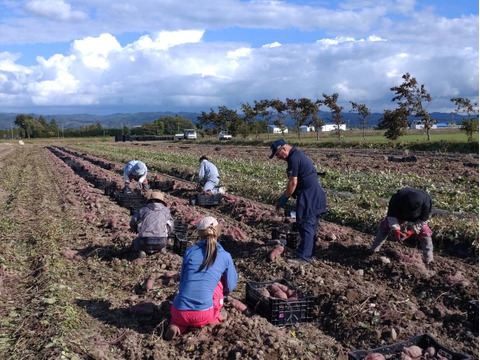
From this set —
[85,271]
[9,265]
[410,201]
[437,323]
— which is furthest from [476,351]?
[9,265]

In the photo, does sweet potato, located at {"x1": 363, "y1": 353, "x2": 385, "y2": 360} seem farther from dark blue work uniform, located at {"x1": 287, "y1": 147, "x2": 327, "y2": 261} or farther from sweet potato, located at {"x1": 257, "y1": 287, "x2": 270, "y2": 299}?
dark blue work uniform, located at {"x1": 287, "y1": 147, "x2": 327, "y2": 261}

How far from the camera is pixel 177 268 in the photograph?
24.4ft

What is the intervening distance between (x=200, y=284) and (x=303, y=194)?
2838 mm

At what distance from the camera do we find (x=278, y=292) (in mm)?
5820

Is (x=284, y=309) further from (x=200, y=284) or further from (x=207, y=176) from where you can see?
(x=207, y=176)

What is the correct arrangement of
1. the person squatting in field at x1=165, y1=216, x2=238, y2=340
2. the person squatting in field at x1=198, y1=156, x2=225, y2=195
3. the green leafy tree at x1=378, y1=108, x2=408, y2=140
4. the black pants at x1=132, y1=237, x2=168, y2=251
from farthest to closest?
1. the green leafy tree at x1=378, y1=108, x2=408, y2=140
2. the person squatting in field at x1=198, y1=156, x2=225, y2=195
3. the black pants at x1=132, y1=237, x2=168, y2=251
4. the person squatting in field at x1=165, y1=216, x2=238, y2=340

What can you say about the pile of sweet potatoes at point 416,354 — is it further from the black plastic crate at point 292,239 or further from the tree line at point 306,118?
the tree line at point 306,118

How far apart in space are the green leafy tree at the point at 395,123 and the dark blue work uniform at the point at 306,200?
1226 inches

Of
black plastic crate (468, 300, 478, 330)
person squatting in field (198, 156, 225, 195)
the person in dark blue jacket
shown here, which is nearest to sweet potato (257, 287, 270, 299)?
the person in dark blue jacket

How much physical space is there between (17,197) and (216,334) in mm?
11474

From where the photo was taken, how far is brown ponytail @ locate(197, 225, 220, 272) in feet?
16.7

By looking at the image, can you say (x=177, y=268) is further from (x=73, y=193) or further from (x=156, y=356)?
(x=73, y=193)

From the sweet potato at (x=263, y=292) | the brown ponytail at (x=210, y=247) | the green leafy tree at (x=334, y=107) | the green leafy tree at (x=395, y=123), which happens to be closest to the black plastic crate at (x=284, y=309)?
the sweet potato at (x=263, y=292)

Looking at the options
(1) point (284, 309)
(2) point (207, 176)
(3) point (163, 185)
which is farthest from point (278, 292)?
(3) point (163, 185)
